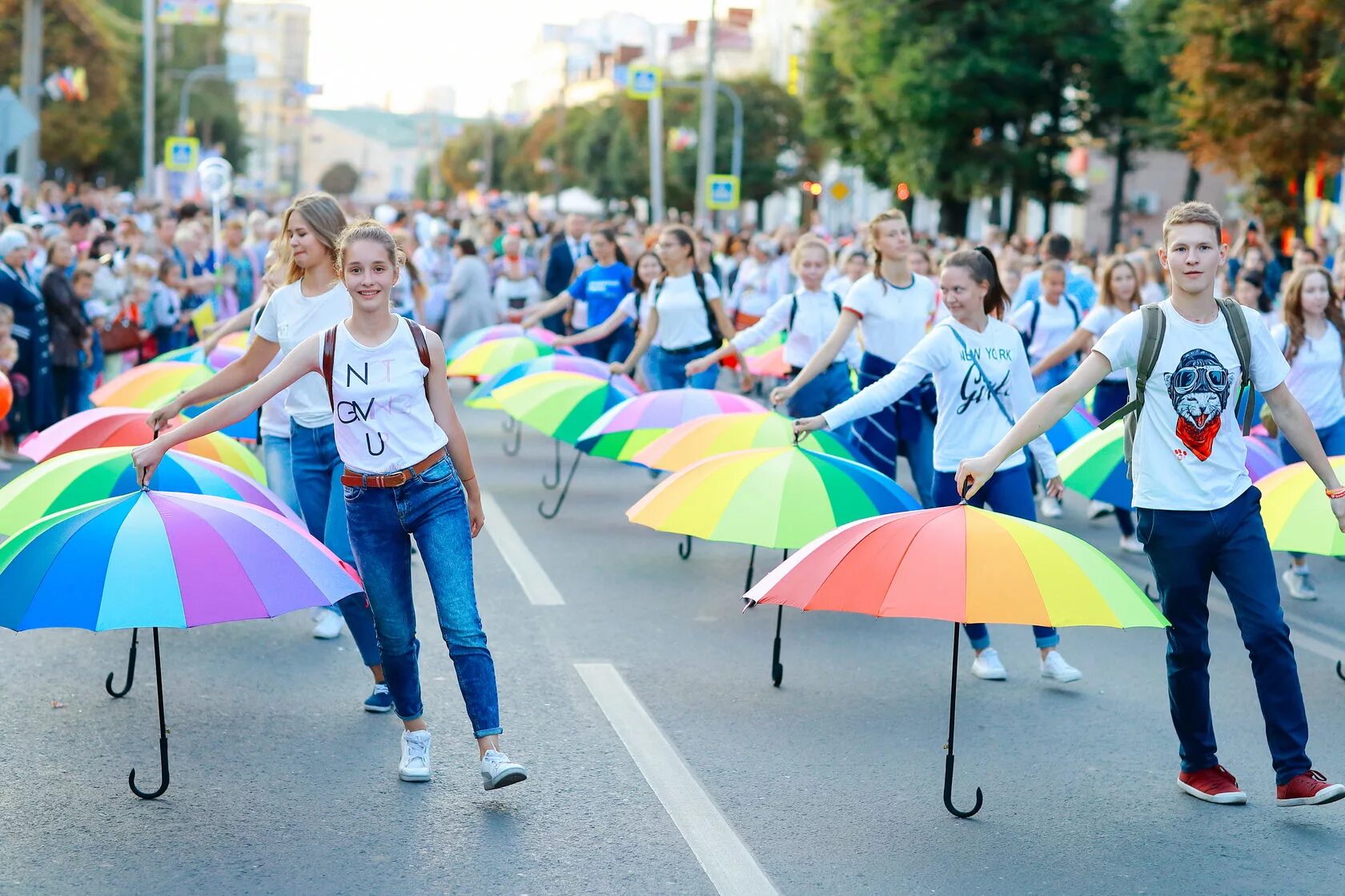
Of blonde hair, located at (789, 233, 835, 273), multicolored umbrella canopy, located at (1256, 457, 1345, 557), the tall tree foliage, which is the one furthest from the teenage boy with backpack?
the tall tree foliage

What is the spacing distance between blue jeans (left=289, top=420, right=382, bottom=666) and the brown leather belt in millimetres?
Result: 1131

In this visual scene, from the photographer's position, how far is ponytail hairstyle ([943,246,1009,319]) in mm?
7344

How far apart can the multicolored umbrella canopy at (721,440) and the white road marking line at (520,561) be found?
861 mm

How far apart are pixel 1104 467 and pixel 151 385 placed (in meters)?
5.21

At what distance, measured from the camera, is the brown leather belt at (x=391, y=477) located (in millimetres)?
5578

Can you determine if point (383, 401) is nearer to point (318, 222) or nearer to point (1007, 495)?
point (318, 222)

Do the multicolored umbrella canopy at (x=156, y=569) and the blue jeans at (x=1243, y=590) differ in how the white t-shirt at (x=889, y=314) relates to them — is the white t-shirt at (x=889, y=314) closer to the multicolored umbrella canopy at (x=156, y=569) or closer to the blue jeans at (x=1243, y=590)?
the blue jeans at (x=1243, y=590)

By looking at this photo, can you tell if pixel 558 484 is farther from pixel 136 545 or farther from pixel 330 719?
pixel 136 545

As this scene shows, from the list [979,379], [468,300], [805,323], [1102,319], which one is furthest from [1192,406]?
[468,300]

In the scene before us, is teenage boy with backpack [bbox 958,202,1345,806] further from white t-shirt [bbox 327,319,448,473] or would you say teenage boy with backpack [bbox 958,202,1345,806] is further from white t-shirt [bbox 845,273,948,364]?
white t-shirt [bbox 845,273,948,364]

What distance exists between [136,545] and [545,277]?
16336 mm

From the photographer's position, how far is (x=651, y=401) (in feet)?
32.1

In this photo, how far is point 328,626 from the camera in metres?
8.23

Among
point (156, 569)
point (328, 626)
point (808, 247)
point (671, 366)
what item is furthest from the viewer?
point (671, 366)
